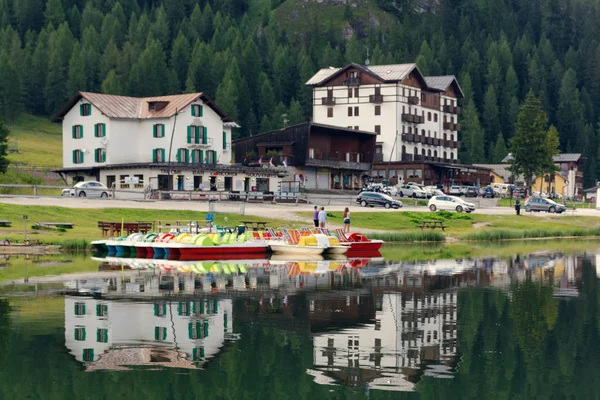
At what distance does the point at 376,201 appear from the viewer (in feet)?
336

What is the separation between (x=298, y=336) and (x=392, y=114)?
126745mm

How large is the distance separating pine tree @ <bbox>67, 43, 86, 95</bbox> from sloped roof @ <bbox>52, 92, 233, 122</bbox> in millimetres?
68297

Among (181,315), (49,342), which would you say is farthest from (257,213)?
(49,342)

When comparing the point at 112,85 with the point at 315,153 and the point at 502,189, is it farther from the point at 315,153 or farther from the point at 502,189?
the point at 502,189

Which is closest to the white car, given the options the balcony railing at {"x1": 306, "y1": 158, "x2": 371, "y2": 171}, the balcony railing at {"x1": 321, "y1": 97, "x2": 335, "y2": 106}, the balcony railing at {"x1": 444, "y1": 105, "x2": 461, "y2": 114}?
the balcony railing at {"x1": 306, "y1": 158, "x2": 371, "y2": 171}

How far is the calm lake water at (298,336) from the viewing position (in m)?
25.3

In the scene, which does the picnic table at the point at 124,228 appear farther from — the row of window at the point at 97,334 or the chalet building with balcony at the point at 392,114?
the chalet building with balcony at the point at 392,114

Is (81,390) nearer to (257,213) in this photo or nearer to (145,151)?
(257,213)

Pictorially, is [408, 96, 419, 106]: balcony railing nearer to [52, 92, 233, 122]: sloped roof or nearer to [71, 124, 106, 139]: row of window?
[52, 92, 233, 122]: sloped roof

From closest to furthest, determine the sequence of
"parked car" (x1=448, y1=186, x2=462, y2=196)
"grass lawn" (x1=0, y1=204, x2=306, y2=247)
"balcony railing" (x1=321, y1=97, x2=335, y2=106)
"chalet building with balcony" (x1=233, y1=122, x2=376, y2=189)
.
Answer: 1. "grass lawn" (x1=0, y1=204, x2=306, y2=247)
2. "parked car" (x1=448, y1=186, x2=462, y2=196)
3. "chalet building with balcony" (x1=233, y1=122, x2=376, y2=189)
4. "balcony railing" (x1=321, y1=97, x2=335, y2=106)

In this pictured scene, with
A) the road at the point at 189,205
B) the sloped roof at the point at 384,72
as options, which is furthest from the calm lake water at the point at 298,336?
the sloped roof at the point at 384,72

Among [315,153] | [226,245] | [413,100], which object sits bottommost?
[226,245]

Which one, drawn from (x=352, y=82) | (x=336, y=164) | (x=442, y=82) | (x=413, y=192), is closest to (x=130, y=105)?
(x=336, y=164)

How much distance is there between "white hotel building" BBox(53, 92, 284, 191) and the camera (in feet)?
378
